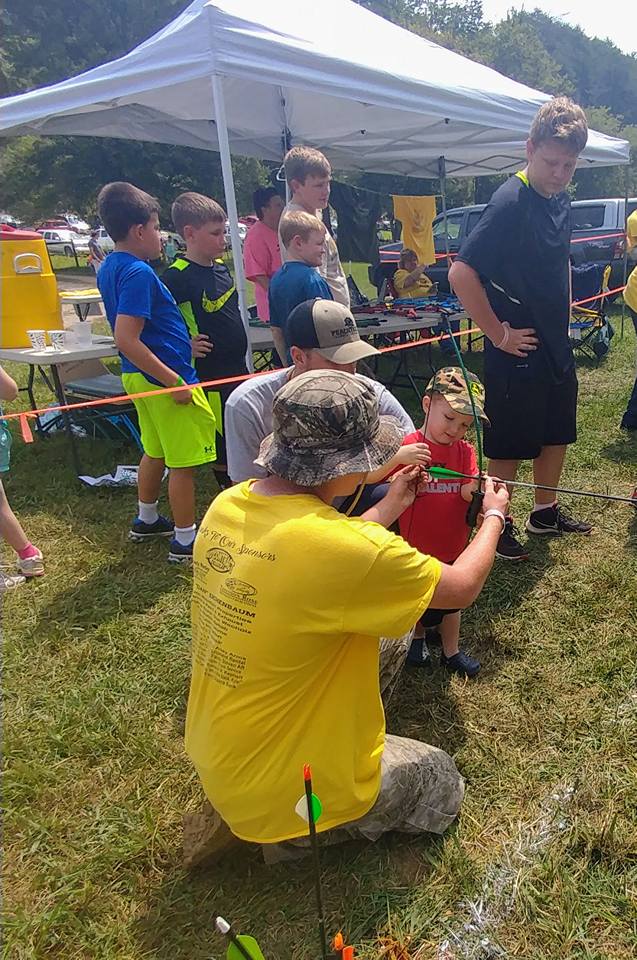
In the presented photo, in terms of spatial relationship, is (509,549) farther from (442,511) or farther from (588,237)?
(588,237)

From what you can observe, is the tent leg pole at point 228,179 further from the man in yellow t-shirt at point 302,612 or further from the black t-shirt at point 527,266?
the man in yellow t-shirt at point 302,612

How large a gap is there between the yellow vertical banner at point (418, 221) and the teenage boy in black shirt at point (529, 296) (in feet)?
20.4

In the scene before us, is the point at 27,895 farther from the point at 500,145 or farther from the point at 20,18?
the point at 20,18

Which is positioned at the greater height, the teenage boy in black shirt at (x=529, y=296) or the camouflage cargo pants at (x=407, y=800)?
the teenage boy in black shirt at (x=529, y=296)

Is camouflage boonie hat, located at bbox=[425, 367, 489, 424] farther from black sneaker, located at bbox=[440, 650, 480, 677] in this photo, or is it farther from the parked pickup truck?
the parked pickup truck

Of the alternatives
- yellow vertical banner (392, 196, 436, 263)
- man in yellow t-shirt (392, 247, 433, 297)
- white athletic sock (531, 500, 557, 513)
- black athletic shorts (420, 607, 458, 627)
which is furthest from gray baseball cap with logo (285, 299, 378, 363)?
yellow vertical banner (392, 196, 436, 263)

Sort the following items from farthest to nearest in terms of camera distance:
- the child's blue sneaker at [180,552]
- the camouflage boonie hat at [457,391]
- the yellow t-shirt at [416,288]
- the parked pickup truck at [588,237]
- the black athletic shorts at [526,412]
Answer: the parked pickup truck at [588,237] < the yellow t-shirt at [416,288] < the child's blue sneaker at [180,552] < the black athletic shorts at [526,412] < the camouflage boonie hat at [457,391]

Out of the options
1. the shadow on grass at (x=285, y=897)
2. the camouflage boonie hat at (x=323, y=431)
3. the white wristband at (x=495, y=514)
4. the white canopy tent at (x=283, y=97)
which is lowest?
the shadow on grass at (x=285, y=897)

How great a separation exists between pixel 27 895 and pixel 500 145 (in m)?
8.58

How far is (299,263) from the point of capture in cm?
284

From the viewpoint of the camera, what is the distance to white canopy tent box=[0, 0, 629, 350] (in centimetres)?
387

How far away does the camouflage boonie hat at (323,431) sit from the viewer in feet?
4.44

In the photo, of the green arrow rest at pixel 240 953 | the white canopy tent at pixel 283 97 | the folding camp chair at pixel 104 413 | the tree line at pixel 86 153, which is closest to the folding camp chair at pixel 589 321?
the white canopy tent at pixel 283 97

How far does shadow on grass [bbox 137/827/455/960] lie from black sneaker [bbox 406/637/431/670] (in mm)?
759
